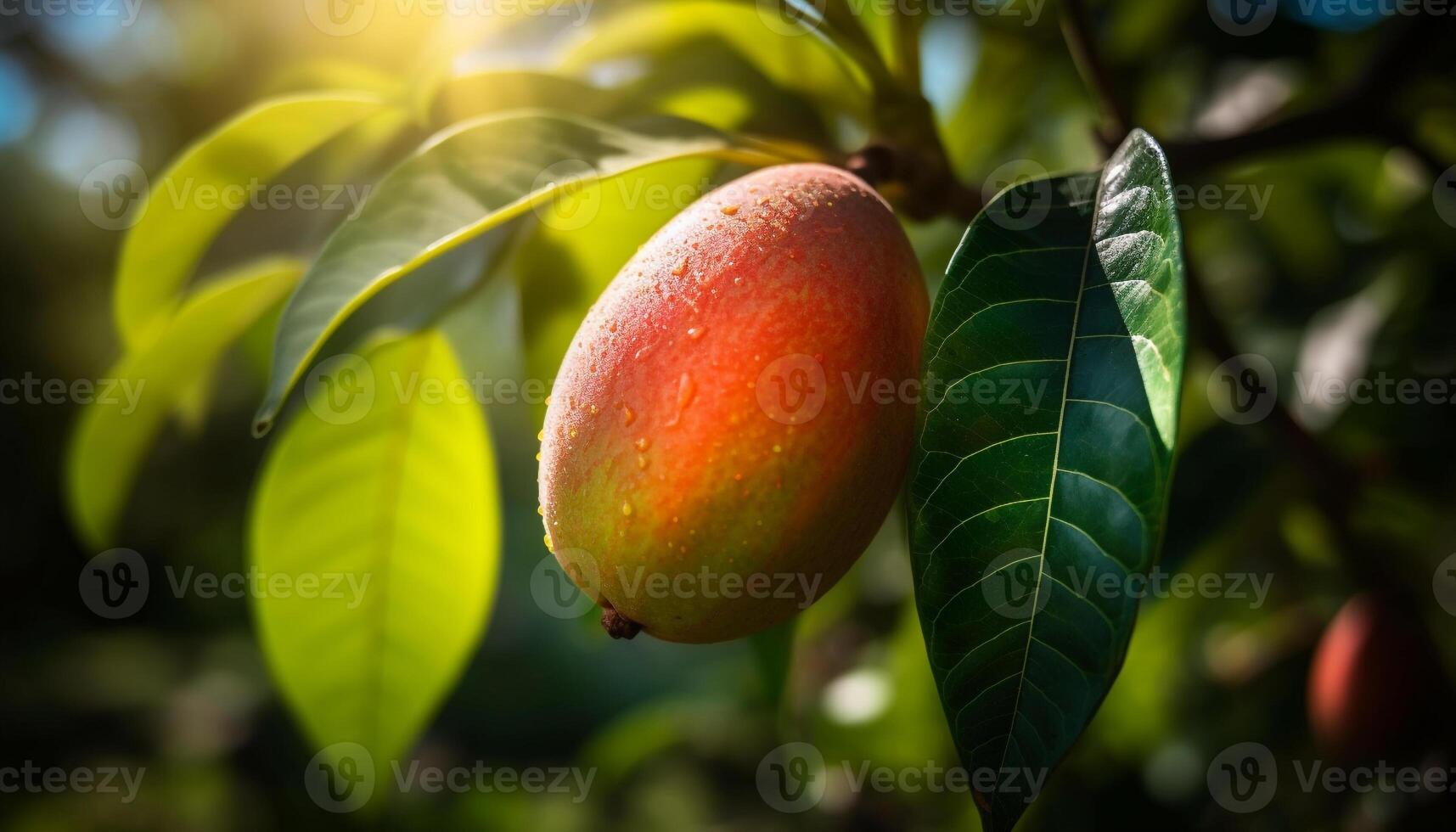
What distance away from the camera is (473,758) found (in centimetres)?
330

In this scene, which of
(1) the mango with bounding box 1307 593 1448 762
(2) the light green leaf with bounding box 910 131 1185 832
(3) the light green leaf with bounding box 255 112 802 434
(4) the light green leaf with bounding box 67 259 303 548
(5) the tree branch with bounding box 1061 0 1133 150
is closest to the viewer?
(2) the light green leaf with bounding box 910 131 1185 832

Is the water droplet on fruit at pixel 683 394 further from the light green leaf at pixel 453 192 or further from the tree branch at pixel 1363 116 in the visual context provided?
the tree branch at pixel 1363 116

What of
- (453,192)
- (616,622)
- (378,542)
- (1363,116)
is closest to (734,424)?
(616,622)

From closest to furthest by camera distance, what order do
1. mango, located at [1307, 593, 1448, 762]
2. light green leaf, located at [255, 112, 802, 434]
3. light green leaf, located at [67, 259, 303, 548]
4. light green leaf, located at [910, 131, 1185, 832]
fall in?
light green leaf, located at [910, 131, 1185, 832]
light green leaf, located at [255, 112, 802, 434]
light green leaf, located at [67, 259, 303, 548]
mango, located at [1307, 593, 1448, 762]

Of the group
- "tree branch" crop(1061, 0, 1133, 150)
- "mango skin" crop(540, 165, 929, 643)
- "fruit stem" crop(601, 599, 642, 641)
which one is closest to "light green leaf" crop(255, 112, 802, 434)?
"mango skin" crop(540, 165, 929, 643)

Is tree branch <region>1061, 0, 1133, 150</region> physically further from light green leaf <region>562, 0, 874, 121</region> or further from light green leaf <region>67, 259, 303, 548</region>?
light green leaf <region>67, 259, 303, 548</region>

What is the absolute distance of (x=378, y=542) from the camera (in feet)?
3.26

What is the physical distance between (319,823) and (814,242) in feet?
8.93

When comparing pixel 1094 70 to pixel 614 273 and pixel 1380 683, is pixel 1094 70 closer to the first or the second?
pixel 614 273

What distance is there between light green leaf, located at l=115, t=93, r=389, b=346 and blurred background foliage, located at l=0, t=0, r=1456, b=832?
96 mm

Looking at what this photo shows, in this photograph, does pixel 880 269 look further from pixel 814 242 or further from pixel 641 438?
pixel 641 438

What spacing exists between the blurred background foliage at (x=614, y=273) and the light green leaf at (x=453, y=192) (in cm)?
19

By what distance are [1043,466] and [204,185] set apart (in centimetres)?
79

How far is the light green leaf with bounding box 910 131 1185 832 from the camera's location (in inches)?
17.4
